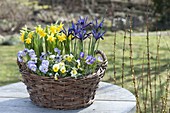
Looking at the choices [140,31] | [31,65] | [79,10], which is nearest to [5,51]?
[140,31]

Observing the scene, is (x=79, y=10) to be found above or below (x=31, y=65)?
below

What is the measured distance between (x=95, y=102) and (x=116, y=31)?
22.6 feet

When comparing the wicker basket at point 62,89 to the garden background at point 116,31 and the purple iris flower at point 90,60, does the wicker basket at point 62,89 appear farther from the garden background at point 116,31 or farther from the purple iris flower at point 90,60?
the garden background at point 116,31

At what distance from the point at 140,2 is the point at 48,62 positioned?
10338 mm

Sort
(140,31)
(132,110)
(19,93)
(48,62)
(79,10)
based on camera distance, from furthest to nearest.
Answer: (79,10)
(140,31)
(19,93)
(132,110)
(48,62)

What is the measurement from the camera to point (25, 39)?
8.82 ft

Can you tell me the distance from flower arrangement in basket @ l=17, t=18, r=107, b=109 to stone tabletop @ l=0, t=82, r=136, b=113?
53mm

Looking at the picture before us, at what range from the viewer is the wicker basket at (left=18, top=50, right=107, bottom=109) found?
8.29 feet

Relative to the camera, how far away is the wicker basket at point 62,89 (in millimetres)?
2525

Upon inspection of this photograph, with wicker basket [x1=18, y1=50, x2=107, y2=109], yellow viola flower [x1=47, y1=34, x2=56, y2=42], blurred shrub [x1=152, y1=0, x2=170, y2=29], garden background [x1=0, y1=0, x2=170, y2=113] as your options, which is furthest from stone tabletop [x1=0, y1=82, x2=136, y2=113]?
blurred shrub [x1=152, y1=0, x2=170, y2=29]

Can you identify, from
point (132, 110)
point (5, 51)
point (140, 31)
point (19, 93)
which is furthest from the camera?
point (140, 31)

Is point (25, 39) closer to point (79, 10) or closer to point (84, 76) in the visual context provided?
point (84, 76)

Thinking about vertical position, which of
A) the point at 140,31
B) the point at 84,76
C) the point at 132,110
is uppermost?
the point at 84,76

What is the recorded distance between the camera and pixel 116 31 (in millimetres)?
9617
